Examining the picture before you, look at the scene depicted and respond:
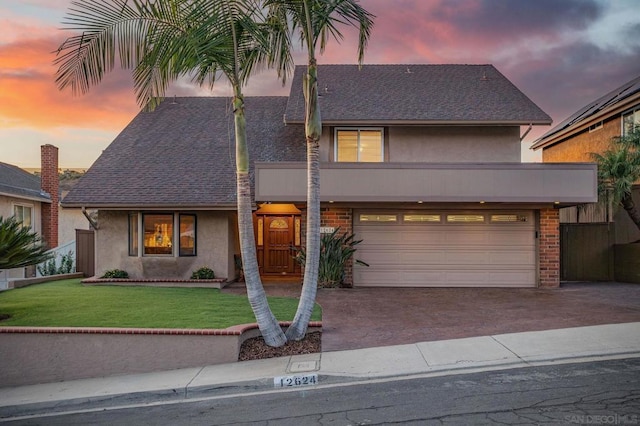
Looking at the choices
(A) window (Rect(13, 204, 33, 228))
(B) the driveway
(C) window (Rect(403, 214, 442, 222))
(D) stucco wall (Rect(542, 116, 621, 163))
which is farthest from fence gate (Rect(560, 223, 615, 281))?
(A) window (Rect(13, 204, 33, 228))

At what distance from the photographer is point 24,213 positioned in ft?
66.0

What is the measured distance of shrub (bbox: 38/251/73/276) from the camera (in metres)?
18.1

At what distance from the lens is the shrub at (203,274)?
15.5m

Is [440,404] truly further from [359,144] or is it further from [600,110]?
[600,110]

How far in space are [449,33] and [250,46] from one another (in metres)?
10.2

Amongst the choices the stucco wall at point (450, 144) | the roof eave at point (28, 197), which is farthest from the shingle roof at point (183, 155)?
the roof eave at point (28, 197)

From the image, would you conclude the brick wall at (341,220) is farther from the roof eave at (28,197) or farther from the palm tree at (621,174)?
the roof eave at (28,197)

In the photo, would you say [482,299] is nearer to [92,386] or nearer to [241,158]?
[241,158]

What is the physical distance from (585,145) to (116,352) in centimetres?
2093

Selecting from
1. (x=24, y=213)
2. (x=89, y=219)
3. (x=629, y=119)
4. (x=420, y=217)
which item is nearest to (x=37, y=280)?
(x=89, y=219)

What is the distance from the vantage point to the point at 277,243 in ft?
59.1

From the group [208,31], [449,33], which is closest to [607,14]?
[449,33]

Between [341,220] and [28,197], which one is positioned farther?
[28,197]

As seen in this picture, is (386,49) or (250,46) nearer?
(250,46)
